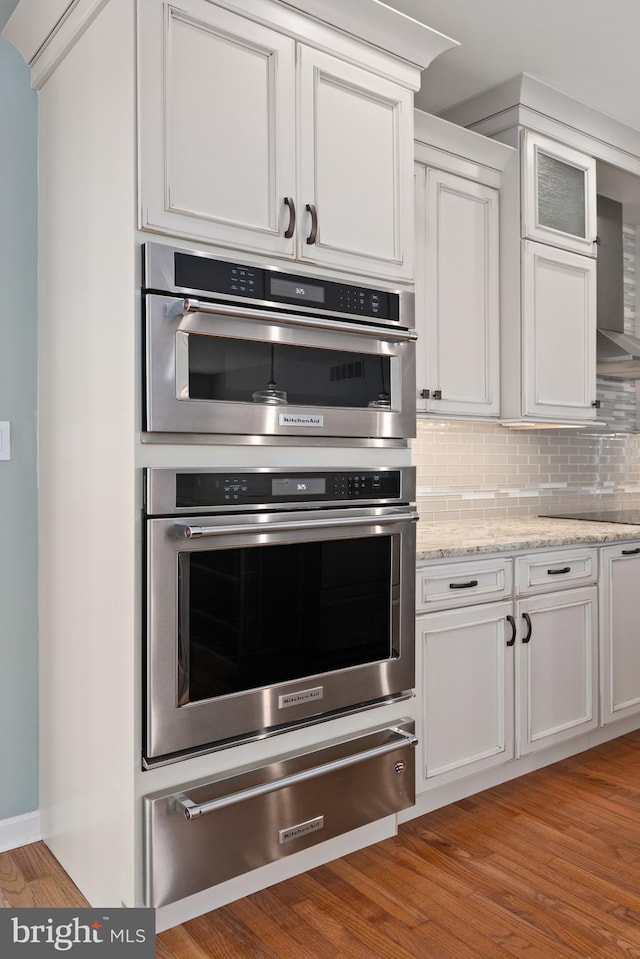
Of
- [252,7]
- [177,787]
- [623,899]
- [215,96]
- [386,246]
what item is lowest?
[623,899]

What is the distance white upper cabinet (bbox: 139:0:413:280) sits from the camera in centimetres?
178

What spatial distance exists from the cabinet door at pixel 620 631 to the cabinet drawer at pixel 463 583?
65cm

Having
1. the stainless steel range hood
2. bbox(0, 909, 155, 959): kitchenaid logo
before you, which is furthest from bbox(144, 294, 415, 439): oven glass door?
the stainless steel range hood

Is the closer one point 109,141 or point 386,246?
point 109,141

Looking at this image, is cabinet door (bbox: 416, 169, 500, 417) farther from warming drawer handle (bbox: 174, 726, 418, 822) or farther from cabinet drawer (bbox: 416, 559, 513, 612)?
warming drawer handle (bbox: 174, 726, 418, 822)

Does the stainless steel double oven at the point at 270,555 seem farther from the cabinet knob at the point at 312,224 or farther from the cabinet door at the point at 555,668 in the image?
the cabinet door at the point at 555,668

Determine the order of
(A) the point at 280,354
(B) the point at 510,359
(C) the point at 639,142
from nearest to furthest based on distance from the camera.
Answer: (A) the point at 280,354 → (B) the point at 510,359 → (C) the point at 639,142

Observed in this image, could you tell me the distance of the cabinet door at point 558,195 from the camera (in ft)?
10.2

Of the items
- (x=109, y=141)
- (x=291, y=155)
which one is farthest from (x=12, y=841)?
(x=291, y=155)

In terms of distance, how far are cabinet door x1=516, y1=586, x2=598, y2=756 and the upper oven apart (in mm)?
1029

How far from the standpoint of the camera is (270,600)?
1975mm

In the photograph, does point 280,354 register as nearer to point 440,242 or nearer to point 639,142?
point 440,242

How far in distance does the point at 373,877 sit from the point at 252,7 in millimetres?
2417

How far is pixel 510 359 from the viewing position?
3.15m
